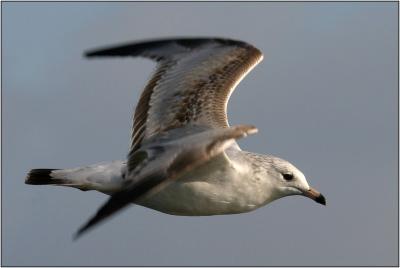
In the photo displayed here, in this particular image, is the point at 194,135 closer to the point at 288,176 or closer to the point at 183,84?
the point at 183,84

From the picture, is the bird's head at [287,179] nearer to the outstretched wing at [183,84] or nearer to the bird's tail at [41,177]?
the outstretched wing at [183,84]

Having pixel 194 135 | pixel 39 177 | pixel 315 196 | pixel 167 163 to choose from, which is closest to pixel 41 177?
pixel 39 177

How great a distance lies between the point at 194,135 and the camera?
13.5 m

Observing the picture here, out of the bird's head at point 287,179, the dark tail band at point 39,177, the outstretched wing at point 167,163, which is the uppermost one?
the outstretched wing at point 167,163

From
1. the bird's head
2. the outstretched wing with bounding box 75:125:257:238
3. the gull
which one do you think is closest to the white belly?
the gull

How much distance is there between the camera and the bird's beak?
15.6 metres

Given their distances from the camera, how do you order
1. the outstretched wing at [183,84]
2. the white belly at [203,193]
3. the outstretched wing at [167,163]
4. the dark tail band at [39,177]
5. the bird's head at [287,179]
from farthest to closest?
the dark tail band at [39,177] → the bird's head at [287,179] → the outstretched wing at [183,84] → the white belly at [203,193] → the outstretched wing at [167,163]

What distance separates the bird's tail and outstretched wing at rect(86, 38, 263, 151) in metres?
1.55

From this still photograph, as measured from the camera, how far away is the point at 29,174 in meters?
16.3

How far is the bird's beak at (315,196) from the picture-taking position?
1555 centimetres

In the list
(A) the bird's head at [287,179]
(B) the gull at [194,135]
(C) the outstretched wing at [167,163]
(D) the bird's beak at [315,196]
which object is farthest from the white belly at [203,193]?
(D) the bird's beak at [315,196]

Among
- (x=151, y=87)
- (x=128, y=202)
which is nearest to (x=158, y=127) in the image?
(x=151, y=87)

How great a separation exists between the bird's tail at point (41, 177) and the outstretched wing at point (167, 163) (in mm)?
2497

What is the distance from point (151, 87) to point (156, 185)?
3316mm
